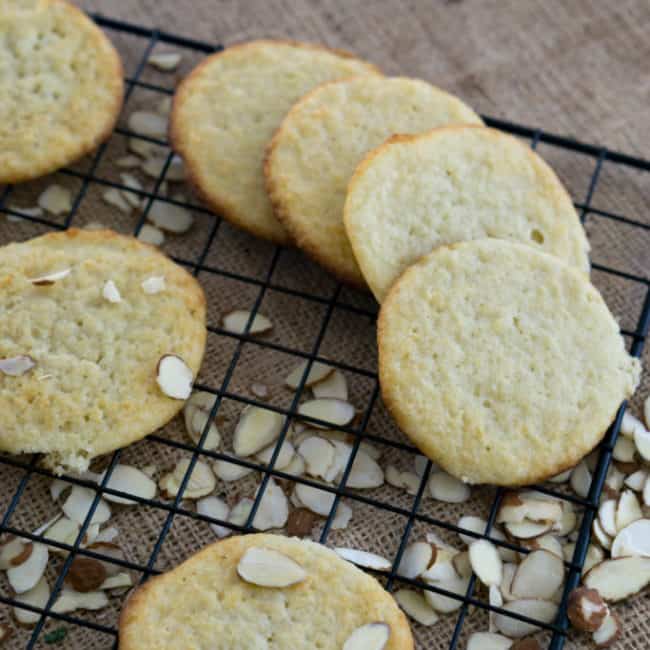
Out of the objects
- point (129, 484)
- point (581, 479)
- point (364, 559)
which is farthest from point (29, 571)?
point (581, 479)

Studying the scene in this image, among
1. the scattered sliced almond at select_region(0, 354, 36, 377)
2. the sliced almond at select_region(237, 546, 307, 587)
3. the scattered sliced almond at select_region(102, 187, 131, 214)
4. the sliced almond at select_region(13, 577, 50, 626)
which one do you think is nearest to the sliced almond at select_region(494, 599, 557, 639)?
the sliced almond at select_region(237, 546, 307, 587)

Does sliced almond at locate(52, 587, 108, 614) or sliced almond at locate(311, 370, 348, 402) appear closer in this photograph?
sliced almond at locate(52, 587, 108, 614)

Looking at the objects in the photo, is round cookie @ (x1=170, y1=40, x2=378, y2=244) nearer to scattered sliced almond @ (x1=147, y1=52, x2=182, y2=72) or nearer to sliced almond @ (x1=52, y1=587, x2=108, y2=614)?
scattered sliced almond @ (x1=147, y1=52, x2=182, y2=72)

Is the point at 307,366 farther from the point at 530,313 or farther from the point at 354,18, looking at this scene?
the point at 354,18

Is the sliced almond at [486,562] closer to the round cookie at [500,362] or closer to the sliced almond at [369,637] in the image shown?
the round cookie at [500,362]

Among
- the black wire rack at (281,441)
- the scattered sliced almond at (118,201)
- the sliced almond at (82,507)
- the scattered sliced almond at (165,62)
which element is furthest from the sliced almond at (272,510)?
the scattered sliced almond at (165,62)

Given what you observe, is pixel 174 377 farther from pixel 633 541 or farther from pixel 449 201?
pixel 633 541

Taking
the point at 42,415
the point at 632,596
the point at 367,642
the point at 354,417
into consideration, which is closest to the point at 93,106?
the point at 42,415

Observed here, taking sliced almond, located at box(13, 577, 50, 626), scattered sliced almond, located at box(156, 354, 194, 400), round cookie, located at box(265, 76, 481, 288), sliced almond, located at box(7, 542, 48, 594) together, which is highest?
round cookie, located at box(265, 76, 481, 288)
